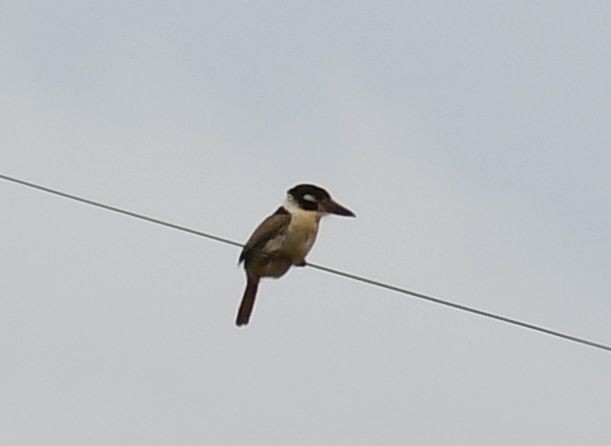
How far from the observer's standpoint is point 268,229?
10141 mm

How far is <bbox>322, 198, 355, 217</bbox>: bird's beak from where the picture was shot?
1012 cm

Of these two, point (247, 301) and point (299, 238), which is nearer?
point (299, 238)

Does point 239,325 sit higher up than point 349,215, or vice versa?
point 349,215

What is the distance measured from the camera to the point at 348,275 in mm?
7691

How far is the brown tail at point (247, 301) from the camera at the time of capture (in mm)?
A: 10297

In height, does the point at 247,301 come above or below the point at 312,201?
below

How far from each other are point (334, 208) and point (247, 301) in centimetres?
65

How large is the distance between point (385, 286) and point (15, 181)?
1474 mm

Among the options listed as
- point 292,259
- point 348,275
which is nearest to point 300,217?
point 292,259

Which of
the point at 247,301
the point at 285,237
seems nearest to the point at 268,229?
the point at 285,237

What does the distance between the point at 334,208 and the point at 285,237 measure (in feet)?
1.03

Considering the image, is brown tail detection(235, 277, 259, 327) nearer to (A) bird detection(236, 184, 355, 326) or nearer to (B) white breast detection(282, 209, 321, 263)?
(A) bird detection(236, 184, 355, 326)

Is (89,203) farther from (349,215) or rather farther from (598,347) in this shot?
(349,215)

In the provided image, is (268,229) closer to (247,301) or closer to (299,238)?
(299,238)
